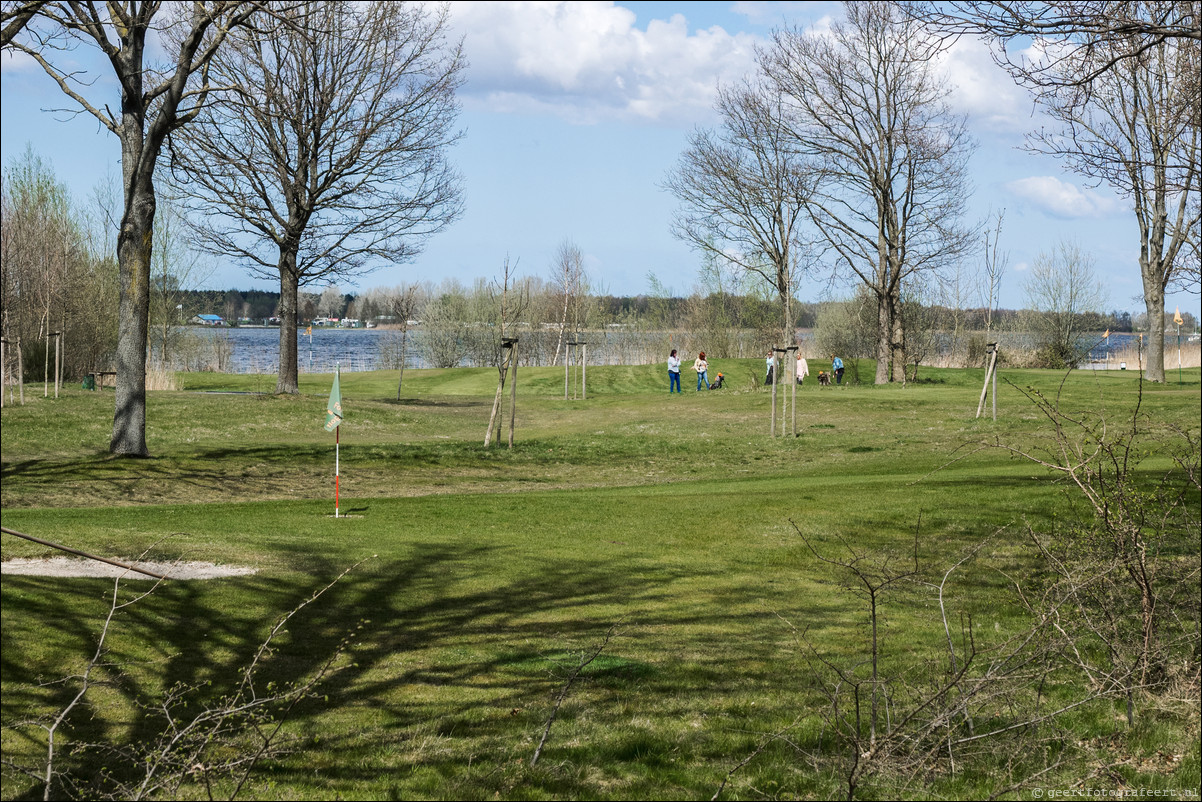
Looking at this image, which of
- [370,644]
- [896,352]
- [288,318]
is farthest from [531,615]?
[896,352]

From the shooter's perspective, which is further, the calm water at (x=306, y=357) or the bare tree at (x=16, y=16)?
the calm water at (x=306, y=357)

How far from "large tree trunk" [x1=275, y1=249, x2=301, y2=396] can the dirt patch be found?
24349 millimetres

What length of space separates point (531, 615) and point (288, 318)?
27.2 meters

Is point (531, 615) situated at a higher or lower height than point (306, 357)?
lower

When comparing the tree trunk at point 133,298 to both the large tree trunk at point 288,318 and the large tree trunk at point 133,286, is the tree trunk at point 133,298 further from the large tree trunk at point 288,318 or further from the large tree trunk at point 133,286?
the large tree trunk at point 288,318

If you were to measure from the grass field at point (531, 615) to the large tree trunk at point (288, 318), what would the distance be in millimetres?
11106

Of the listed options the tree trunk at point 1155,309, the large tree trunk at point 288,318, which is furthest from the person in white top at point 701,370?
the tree trunk at point 1155,309

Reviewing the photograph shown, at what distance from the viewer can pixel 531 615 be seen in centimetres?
926

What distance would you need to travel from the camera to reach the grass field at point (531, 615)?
6.01 metres

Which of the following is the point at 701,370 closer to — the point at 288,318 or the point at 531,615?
the point at 288,318

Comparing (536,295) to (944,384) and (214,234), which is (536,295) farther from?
(214,234)

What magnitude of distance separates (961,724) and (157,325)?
49587 mm

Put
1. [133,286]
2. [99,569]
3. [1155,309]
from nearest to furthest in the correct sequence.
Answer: [99,569] → [133,286] → [1155,309]

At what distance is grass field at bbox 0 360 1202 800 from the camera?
19.7 feet
